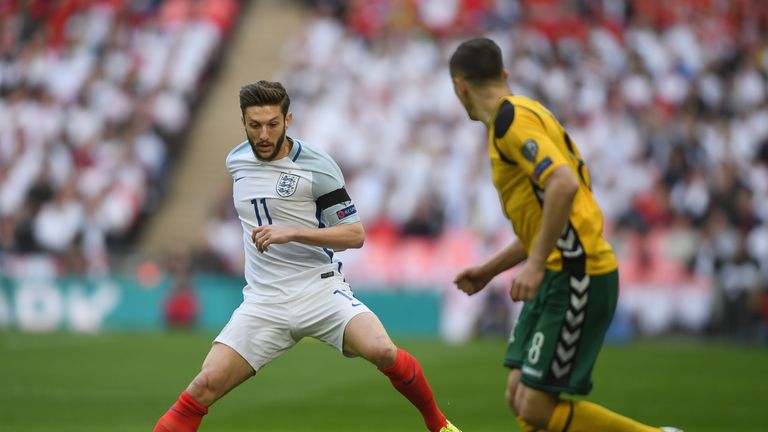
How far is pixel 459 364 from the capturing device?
16.2 meters

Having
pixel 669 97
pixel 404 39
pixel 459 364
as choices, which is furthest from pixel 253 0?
pixel 459 364

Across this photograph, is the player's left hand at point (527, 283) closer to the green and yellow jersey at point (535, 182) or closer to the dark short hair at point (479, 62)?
the green and yellow jersey at point (535, 182)

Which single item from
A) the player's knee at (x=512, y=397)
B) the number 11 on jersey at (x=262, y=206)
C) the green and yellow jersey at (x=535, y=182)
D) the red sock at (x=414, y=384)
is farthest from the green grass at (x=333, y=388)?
the green and yellow jersey at (x=535, y=182)

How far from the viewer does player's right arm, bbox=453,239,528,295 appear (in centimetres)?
702

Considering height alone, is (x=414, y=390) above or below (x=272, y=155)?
below

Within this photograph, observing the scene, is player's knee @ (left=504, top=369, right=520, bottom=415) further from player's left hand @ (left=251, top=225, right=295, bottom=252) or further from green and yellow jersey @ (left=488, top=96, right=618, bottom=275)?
player's left hand @ (left=251, top=225, right=295, bottom=252)

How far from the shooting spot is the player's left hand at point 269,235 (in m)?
7.17

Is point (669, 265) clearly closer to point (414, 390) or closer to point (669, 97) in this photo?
point (669, 97)

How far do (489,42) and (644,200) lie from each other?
49.7ft

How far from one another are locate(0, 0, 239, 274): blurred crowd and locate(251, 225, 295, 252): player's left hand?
1652 cm

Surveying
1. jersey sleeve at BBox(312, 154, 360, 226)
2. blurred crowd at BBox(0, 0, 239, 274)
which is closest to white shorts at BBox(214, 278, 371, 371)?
jersey sleeve at BBox(312, 154, 360, 226)

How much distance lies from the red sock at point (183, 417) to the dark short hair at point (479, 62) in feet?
8.86

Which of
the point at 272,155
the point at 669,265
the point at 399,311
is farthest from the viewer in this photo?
the point at 399,311

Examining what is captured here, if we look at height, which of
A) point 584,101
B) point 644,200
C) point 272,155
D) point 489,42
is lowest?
point 272,155
